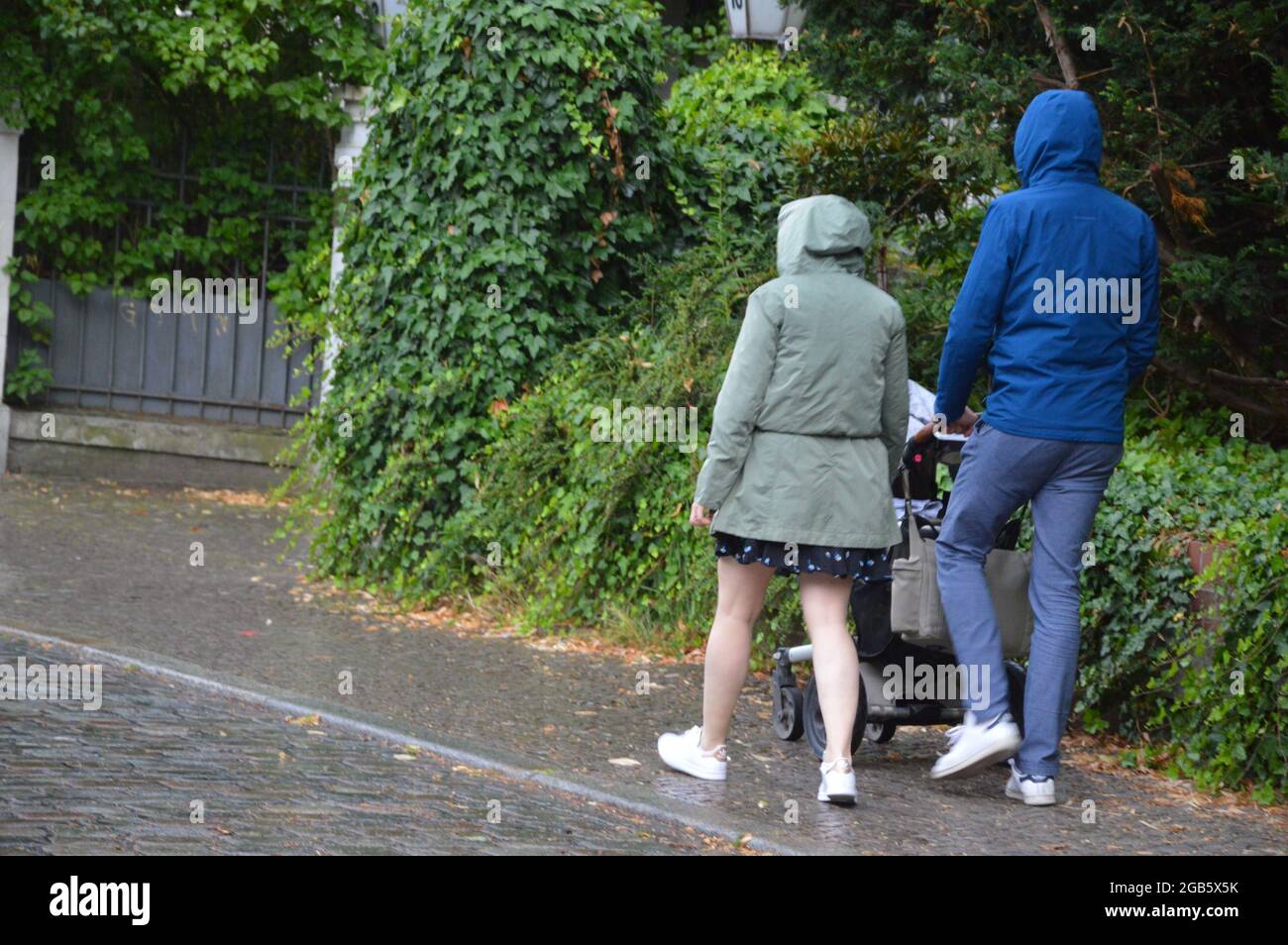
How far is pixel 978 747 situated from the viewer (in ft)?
17.4

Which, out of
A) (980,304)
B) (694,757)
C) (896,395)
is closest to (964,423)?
(896,395)

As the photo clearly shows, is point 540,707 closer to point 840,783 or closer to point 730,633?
point 730,633

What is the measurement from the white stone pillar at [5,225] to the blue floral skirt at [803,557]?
33.3ft

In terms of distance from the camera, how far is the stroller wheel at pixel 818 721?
5.56 m

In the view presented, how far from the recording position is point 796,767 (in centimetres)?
578

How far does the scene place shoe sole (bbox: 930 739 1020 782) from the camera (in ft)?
17.3

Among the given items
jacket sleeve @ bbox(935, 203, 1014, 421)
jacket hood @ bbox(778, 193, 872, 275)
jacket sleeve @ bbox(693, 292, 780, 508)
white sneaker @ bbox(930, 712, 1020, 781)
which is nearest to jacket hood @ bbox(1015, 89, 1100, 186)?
jacket sleeve @ bbox(935, 203, 1014, 421)

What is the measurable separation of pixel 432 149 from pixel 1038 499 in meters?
4.66

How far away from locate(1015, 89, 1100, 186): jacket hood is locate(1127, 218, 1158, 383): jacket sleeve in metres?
0.29

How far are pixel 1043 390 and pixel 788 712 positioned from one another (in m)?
1.61

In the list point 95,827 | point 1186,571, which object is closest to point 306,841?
point 95,827

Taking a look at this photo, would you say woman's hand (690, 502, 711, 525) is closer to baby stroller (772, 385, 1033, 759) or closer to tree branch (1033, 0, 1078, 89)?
baby stroller (772, 385, 1033, 759)

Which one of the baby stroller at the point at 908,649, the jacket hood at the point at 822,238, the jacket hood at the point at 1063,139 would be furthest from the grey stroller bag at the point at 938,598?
the jacket hood at the point at 1063,139

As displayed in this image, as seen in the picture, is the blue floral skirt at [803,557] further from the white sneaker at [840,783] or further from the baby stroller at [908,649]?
the white sneaker at [840,783]
